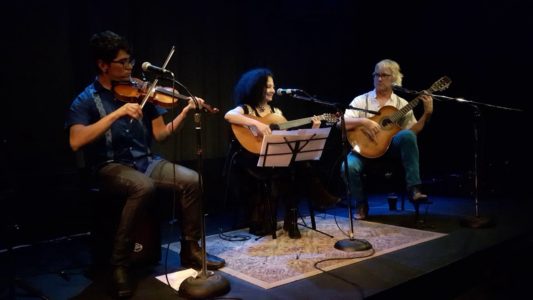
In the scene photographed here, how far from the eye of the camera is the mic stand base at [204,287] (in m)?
2.38

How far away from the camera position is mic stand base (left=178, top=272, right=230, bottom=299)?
93.7 inches

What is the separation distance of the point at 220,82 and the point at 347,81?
216 cm

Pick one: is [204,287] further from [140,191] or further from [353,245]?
[353,245]

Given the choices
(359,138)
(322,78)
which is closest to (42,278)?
(359,138)

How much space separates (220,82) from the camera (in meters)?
4.95

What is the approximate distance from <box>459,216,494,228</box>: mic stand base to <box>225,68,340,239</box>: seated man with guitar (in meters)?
1.15

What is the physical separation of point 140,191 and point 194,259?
598 millimetres

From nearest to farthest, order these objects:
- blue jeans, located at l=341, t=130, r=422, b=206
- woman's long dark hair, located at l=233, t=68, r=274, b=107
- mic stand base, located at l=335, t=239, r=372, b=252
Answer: mic stand base, located at l=335, t=239, r=372, b=252, woman's long dark hair, located at l=233, t=68, r=274, b=107, blue jeans, located at l=341, t=130, r=422, b=206

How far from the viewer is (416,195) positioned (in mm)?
4035

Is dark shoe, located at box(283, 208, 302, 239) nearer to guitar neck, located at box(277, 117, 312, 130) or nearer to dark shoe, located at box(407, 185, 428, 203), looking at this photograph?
guitar neck, located at box(277, 117, 312, 130)

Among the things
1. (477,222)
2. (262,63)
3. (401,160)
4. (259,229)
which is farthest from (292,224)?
(262,63)

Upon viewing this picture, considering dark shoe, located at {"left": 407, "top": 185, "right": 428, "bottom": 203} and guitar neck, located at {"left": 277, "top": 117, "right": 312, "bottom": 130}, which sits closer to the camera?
guitar neck, located at {"left": 277, "top": 117, "right": 312, "bottom": 130}

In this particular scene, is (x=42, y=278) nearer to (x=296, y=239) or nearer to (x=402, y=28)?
(x=296, y=239)

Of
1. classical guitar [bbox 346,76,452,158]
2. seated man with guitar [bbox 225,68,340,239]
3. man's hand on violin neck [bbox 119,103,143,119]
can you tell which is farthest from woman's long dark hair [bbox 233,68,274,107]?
man's hand on violin neck [bbox 119,103,143,119]
